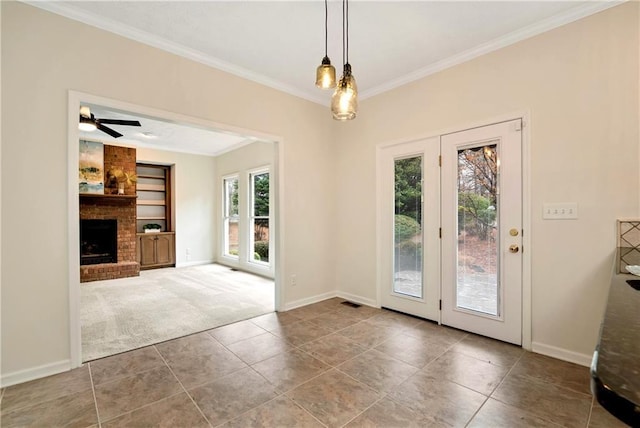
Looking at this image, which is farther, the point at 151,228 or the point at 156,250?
the point at 151,228

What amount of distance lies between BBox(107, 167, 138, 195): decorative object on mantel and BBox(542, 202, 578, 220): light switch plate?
7035 mm

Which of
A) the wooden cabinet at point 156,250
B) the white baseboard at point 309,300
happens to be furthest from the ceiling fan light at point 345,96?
the wooden cabinet at point 156,250

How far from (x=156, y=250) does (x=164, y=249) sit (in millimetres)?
167

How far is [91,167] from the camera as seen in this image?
5594 millimetres

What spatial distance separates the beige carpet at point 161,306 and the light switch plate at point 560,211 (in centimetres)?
322

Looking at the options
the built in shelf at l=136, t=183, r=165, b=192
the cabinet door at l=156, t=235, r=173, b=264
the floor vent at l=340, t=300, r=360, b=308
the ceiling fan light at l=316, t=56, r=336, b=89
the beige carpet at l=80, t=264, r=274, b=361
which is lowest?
the beige carpet at l=80, t=264, r=274, b=361

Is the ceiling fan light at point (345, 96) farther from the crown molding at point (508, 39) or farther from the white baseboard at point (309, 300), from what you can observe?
the white baseboard at point (309, 300)

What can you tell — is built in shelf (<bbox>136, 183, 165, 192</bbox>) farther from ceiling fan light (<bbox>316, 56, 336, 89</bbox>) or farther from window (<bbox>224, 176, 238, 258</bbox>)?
ceiling fan light (<bbox>316, 56, 336, 89</bbox>)

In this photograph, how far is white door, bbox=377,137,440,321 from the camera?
3279 millimetres

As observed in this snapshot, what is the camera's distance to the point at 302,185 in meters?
3.98

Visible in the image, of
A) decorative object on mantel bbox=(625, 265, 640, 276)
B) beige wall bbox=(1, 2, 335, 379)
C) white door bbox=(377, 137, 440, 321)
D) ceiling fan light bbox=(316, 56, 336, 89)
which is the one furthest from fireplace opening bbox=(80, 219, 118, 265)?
decorative object on mantel bbox=(625, 265, 640, 276)

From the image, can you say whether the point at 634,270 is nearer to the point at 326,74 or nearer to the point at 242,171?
the point at 326,74

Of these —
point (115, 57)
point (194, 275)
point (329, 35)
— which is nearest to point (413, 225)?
point (329, 35)

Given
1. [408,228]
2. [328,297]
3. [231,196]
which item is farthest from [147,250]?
[408,228]
